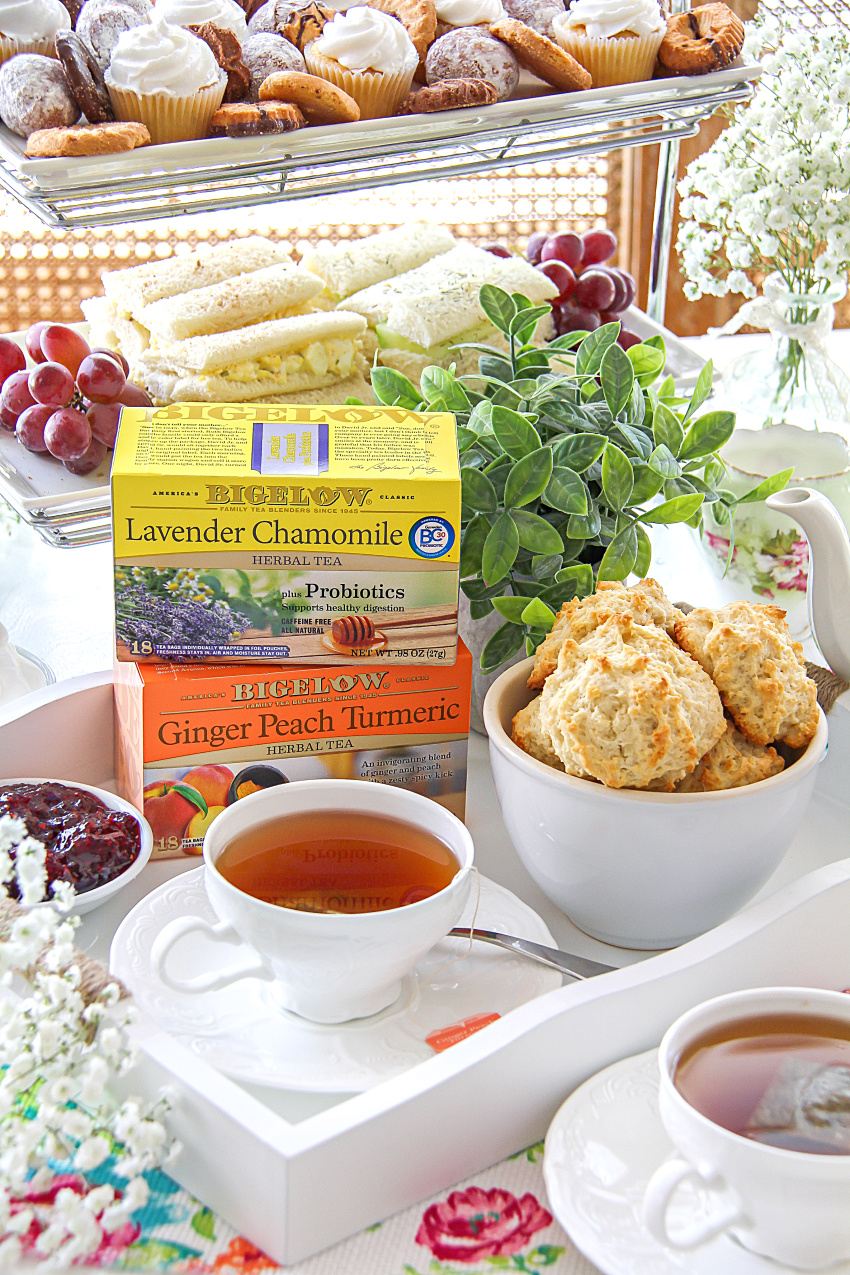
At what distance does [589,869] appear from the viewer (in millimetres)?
626

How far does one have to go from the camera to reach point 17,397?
3.52 feet

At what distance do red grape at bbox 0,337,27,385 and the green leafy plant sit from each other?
45cm

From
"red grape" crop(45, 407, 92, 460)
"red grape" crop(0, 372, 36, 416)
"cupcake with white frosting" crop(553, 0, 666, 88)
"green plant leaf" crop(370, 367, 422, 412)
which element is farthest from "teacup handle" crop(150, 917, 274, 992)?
"cupcake with white frosting" crop(553, 0, 666, 88)

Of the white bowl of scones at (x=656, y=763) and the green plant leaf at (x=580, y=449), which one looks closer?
the white bowl of scones at (x=656, y=763)

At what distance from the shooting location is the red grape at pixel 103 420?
1.02 m

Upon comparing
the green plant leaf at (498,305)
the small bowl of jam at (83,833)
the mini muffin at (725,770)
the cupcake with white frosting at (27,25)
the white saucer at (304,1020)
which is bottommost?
the white saucer at (304,1020)

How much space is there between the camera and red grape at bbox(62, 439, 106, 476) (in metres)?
1.02

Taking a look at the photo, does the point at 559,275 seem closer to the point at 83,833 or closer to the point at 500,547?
the point at 500,547

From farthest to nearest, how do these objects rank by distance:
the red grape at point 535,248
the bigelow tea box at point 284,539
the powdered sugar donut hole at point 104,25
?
the red grape at point 535,248
the powdered sugar donut hole at point 104,25
the bigelow tea box at point 284,539

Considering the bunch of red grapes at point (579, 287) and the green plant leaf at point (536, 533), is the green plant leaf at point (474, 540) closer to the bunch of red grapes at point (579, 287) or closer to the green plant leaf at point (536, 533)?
the green plant leaf at point (536, 533)

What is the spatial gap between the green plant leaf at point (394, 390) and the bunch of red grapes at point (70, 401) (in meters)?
0.26

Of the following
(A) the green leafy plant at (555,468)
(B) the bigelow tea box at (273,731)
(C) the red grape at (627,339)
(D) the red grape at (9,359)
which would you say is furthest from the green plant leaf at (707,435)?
(D) the red grape at (9,359)

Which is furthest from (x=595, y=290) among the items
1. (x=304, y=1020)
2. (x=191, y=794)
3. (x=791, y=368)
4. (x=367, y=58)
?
(x=304, y=1020)

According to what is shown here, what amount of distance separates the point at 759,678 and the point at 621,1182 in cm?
26
